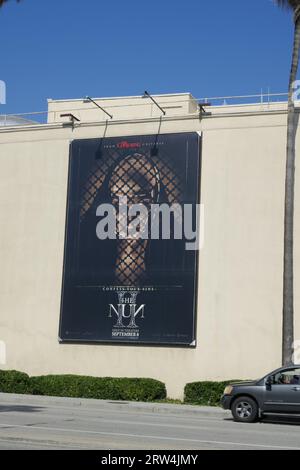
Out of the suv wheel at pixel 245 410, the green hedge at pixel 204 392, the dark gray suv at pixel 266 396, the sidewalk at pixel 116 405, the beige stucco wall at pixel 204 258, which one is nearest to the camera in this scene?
the dark gray suv at pixel 266 396

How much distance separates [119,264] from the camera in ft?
99.0

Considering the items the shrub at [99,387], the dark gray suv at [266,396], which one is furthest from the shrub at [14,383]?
the dark gray suv at [266,396]

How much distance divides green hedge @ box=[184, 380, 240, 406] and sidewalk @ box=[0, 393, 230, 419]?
0.97 meters

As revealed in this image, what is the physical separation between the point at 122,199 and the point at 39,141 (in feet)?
15.6

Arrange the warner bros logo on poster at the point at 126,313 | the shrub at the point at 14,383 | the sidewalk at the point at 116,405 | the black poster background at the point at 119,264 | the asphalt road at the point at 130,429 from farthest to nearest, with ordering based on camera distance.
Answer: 1. the warner bros logo on poster at the point at 126,313
2. the black poster background at the point at 119,264
3. the shrub at the point at 14,383
4. the sidewalk at the point at 116,405
5. the asphalt road at the point at 130,429

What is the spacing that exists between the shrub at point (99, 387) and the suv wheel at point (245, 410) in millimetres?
7147

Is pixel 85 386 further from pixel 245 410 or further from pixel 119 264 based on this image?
pixel 245 410

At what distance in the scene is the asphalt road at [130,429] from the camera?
12945 millimetres

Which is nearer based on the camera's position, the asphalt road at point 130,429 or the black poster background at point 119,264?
the asphalt road at point 130,429

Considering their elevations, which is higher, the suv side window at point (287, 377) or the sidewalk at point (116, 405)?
the suv side window at point (287, 377)

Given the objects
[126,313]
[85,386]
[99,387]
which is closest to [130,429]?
[99,387]

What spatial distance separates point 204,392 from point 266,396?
678 centimetres

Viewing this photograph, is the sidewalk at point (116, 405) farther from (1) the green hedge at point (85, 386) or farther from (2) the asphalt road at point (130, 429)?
(1) the green hedge at point (85, 386)

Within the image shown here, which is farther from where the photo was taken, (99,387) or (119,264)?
(119,264)
